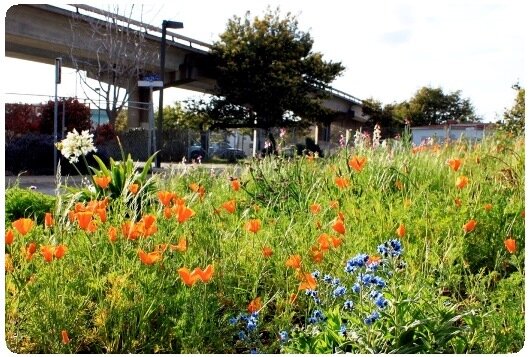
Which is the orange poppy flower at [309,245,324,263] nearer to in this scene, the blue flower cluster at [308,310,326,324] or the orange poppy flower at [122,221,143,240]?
the blue flower cluster at [308,310,326,324]

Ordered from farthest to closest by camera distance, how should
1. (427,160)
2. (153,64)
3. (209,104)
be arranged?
(209,104)
(153,64)
(427,160)

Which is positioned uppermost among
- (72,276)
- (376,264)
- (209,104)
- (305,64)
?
(305,64)

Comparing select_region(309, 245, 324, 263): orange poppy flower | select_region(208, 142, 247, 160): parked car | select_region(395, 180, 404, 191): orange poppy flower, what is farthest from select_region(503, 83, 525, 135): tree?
select_region(208, 142, 247, 160): parked car

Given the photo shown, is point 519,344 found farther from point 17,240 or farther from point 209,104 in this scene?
point 209,104

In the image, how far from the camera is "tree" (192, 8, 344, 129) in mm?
28188

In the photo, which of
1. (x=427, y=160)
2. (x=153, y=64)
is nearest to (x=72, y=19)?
(x=153, y=64)

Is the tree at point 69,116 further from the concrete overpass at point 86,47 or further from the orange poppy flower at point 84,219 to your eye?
the orange poppy flower at point 84,219

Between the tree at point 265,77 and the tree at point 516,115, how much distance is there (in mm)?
11353

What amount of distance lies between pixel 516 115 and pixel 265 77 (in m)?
15.6

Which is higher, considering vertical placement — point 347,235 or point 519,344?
point 347,235

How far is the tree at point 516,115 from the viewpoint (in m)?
14.7

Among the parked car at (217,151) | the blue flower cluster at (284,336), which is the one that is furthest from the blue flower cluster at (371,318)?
the parked car at (217,151)

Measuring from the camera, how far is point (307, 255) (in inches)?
128

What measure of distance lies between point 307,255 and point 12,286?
1.52 meters
